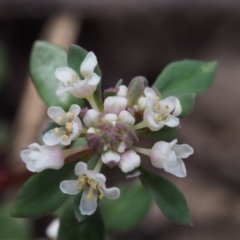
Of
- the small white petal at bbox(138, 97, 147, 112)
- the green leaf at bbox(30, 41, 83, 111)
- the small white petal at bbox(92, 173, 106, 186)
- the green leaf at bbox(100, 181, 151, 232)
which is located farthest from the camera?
the green leaf at bbox(100, 181, 151, 232)

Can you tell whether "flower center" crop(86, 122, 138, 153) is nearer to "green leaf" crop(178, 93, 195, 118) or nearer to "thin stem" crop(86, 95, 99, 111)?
"thin stem" crop(86, 95, 99, 111)

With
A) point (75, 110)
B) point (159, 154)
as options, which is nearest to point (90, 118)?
point (75, 110)

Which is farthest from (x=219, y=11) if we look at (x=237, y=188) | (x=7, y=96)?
(x=7, y=96)

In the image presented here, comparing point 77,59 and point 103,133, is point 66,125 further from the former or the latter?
point 77,59

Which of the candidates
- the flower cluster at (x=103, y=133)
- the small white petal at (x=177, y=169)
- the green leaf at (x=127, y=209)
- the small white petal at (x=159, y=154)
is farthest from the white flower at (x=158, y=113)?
the green leaf at (x=127, y=209)

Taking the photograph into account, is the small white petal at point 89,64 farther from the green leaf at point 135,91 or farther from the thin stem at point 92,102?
the green leaf at point 135,91

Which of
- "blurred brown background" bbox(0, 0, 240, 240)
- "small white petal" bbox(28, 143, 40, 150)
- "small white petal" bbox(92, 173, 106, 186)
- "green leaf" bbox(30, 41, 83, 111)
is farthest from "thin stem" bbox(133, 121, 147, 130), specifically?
"blurred brown background" bbox(0, 0, 240, 240)
